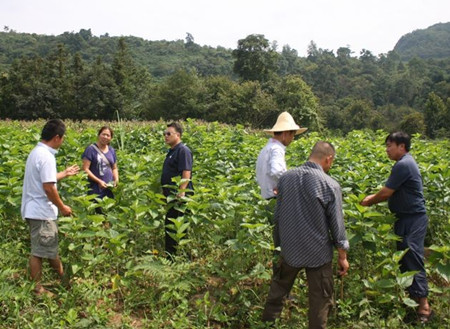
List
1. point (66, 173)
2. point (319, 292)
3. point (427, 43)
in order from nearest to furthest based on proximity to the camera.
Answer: point (319, 292) < point (66, 173) < point (427, 43)

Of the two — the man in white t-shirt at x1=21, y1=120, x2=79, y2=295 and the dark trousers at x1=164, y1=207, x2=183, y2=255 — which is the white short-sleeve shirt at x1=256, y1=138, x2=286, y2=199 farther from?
the man in white t-shirt at x1=21, y1=120, x2=79, y2=295

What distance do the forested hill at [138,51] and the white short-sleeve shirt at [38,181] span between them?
75.8m

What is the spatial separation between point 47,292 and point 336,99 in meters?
59.6

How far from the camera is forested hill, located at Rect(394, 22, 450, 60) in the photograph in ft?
411

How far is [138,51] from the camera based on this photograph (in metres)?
104

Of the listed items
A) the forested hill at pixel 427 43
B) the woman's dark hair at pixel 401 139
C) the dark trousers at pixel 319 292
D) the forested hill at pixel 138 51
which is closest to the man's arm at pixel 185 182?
the dark trousers at pixel 319 292

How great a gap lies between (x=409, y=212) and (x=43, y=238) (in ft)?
10.1


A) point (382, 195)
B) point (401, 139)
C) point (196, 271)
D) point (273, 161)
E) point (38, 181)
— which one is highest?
point (401, 139)

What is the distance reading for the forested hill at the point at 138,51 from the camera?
84488 millimetres

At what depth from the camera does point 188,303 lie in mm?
3799

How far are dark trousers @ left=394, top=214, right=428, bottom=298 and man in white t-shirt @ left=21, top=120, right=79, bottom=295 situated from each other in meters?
2.84

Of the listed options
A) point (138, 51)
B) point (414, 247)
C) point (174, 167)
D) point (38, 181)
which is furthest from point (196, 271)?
point (138, 51)

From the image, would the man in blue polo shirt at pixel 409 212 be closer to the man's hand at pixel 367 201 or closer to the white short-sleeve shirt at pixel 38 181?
the man's hand at pixel 367 201

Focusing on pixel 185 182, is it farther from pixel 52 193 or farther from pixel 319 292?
pixel 319 292
